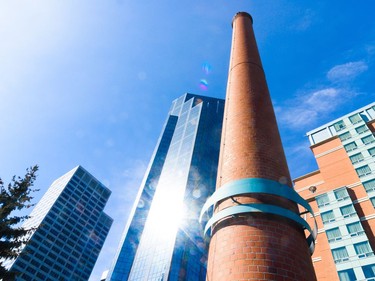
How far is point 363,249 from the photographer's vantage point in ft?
90.7

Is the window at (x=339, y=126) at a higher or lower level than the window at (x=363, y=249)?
higher

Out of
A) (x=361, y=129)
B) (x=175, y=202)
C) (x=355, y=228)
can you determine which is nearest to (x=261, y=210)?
(x=355, y=228)

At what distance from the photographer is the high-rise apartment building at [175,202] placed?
76.9m

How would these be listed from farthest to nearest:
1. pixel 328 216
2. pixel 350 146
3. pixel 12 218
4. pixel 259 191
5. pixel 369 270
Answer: pixel 350 146 → pixel 328 216 → pixel 369 270 → pixel 12 218 → pixel 259 191

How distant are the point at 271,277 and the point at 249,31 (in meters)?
12.1

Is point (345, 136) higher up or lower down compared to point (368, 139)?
higher up

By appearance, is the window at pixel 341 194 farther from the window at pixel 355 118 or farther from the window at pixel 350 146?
the window at pixel 355 118

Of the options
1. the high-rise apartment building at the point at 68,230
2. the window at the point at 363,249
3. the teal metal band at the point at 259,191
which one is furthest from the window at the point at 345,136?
the high-rise apartment building at the point at 68,230

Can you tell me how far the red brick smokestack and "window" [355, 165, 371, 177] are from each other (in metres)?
34.6

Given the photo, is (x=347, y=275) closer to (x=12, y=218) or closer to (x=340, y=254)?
(x=340, y=254)

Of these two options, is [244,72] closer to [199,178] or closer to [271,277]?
[271,277]

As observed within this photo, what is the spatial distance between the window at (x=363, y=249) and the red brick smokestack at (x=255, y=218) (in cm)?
2865

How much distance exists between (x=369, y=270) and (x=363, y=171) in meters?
13.9

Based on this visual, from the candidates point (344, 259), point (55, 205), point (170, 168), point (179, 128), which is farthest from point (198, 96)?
point (344, 259)
